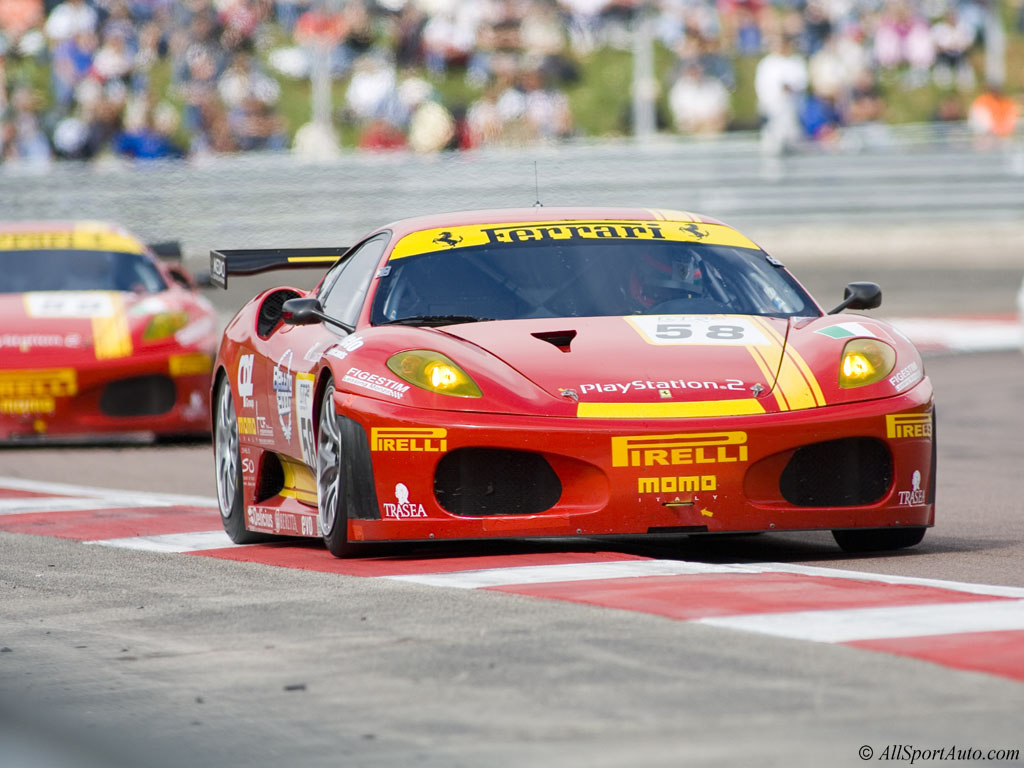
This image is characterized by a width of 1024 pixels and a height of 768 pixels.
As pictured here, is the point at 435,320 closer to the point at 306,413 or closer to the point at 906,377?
the point at 306,413

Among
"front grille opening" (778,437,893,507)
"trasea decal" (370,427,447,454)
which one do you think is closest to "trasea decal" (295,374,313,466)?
"trasea decal" (370,427,447,454)

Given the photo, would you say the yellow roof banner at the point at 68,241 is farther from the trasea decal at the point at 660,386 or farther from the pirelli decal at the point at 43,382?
the trasea decal at the point at 660,386

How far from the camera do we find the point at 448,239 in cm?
734

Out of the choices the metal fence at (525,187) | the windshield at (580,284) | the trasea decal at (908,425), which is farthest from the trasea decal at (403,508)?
the metal fence at (525,187)

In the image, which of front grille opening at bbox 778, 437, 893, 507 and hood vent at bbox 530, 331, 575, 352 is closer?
front grille opening at bbox 778, 437, 893, 507

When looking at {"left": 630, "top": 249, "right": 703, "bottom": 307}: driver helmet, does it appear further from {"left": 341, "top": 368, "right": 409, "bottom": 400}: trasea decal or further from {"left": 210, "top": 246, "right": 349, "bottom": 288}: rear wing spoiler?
{"left": 210, "top": 246, "right": 349, "bottom": 288}: rear wing spoiler

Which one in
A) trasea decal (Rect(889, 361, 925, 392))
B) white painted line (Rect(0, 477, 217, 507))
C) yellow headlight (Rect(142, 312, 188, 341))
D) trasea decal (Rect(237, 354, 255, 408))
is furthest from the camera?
yellow headlight (Rect(142, 312, 188, 341))

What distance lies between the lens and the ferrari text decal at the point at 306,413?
6.96 metres

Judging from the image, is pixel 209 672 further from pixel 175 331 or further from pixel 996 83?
pixel 996 83

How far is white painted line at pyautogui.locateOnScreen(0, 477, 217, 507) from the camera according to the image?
924 centimetres

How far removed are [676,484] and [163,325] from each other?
6965mm

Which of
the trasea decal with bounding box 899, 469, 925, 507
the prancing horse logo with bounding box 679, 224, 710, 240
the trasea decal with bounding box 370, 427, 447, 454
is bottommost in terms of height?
the trasea decal with bounding box 899, 469, 925, 507

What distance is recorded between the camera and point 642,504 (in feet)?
20.5

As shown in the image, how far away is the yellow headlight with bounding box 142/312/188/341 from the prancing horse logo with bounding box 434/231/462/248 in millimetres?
5538
